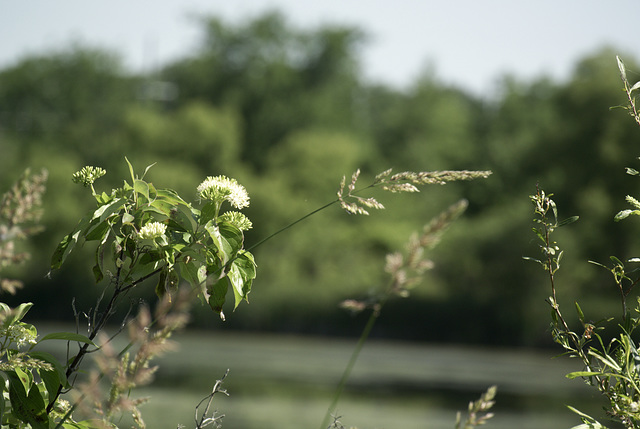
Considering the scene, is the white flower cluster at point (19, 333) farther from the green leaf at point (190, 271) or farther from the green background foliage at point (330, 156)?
the green background foliage at point (330, 156)

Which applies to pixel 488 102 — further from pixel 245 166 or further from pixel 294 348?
pixel 294 348

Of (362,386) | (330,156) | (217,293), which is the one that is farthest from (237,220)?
(330,156)

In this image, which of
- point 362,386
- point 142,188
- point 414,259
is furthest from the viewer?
point 362,386

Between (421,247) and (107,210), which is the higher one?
(107,210)

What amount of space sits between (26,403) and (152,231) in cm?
37

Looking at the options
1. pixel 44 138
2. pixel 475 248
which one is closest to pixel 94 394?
pixel 475 248

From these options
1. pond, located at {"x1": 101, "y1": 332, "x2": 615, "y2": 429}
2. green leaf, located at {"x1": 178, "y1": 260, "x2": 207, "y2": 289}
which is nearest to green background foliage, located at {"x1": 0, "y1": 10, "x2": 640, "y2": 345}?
pond, located at {"x1": 101, "y1": 332, "x2": 615, "y2": 429}

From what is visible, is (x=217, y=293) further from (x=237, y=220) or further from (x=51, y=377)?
(x=51, y=377)

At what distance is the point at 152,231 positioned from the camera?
4.65ft

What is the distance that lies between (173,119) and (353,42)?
12.7m

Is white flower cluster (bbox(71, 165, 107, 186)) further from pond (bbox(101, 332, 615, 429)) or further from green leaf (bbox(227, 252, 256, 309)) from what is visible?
pond (bbox(101, 332, 615, 429))

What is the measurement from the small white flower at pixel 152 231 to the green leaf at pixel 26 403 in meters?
0.33

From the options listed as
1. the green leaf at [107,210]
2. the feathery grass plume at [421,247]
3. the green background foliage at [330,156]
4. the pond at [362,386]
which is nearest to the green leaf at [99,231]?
the green leaf at [107,210]

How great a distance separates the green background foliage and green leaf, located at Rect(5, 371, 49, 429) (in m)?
18.7
